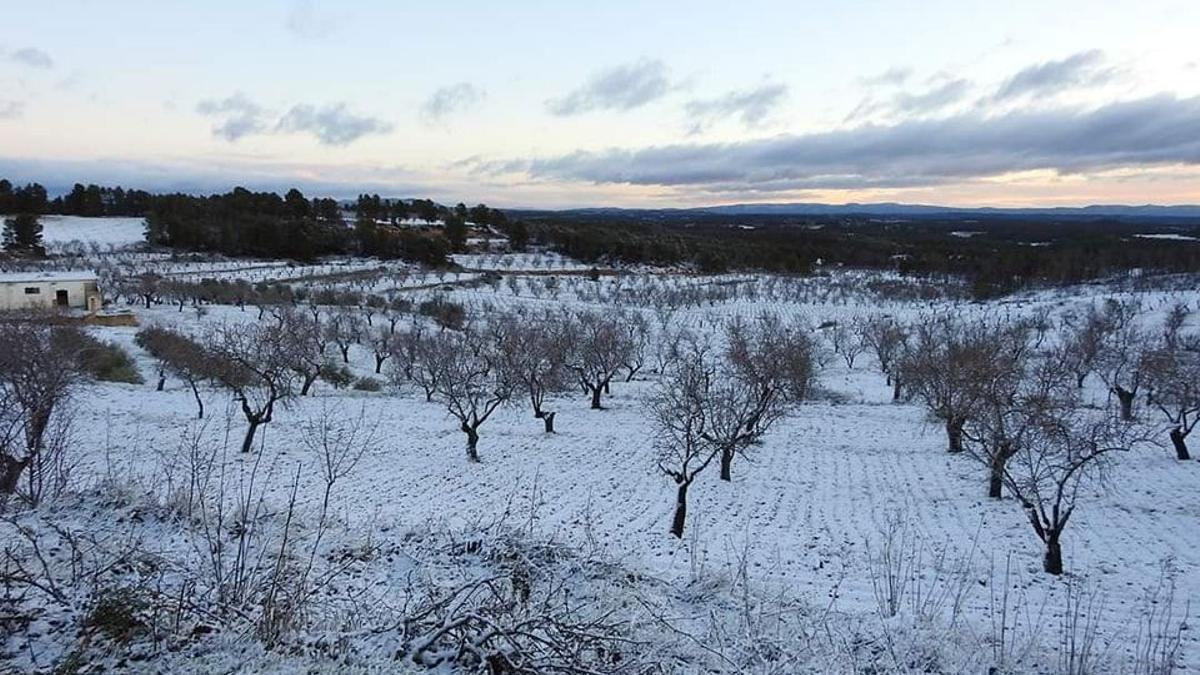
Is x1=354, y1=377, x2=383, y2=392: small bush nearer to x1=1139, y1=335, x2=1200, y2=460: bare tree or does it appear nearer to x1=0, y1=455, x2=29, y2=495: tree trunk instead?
x1=0, y1=455, x2=29, y2=495: tree trunk

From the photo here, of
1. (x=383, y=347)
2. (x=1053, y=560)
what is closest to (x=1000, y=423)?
(x=1053, y=560)

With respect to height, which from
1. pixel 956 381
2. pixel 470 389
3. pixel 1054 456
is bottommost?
pixel 470 389

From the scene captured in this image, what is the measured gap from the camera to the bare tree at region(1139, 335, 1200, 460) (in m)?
26.1

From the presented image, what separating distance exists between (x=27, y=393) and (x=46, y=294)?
47193 mm

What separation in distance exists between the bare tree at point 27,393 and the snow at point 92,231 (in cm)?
8413

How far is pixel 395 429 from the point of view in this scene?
30156 millimetres

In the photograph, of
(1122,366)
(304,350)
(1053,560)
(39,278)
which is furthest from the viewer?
(39,278)

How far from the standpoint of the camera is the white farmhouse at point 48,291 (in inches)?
2103

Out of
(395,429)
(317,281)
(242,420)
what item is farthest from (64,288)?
(395,429)

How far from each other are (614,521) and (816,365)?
41174 millimetres

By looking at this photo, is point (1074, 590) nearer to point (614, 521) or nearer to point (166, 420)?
point (614, 521)

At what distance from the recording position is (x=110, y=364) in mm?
38344

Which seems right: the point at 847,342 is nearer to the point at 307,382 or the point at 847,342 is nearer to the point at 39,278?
the point at 307,382

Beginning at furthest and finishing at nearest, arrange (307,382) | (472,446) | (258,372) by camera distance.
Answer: (307,382), (258,372), (472,446)
